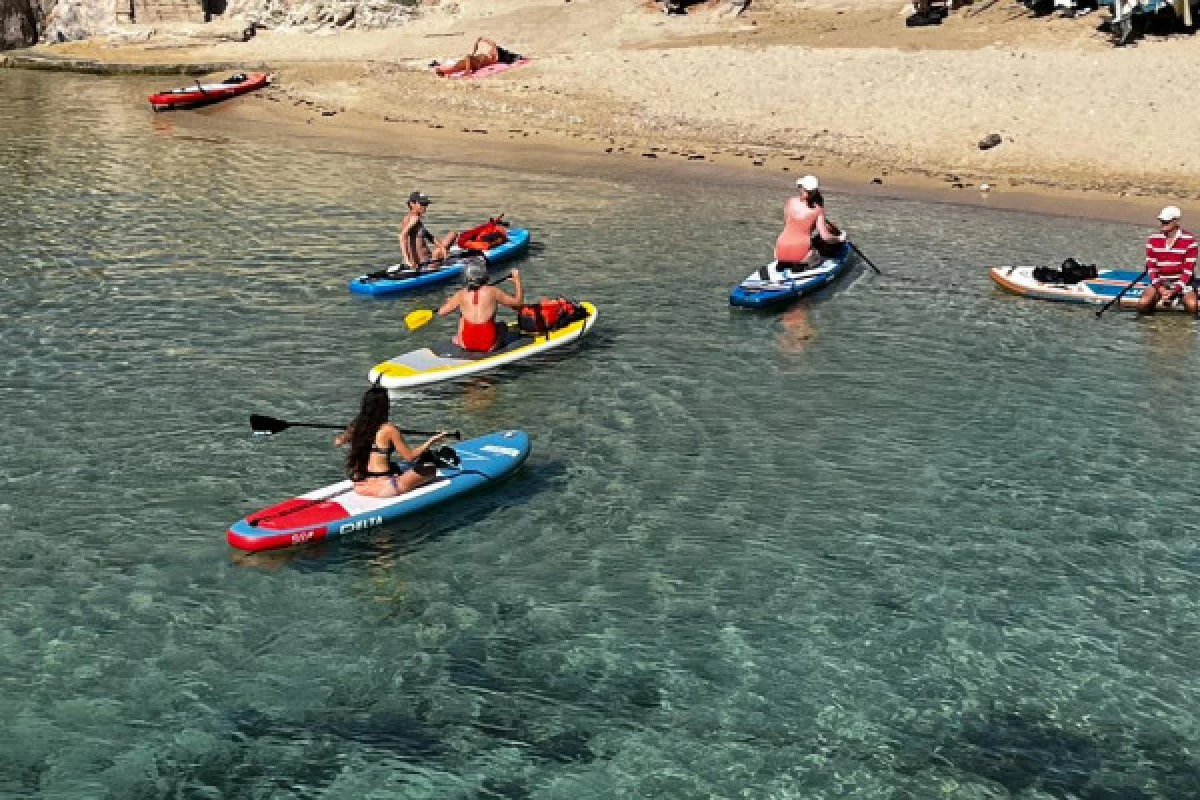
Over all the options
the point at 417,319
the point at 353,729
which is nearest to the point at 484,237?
the point at 417,319

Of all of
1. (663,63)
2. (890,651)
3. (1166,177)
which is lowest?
(890,651)

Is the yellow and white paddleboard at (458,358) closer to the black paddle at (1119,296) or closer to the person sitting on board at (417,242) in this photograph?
the person sitting on board at (417,242)

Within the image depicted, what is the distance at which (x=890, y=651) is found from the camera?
→ 11.5 metres

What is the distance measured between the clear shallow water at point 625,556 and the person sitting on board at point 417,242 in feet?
4.12

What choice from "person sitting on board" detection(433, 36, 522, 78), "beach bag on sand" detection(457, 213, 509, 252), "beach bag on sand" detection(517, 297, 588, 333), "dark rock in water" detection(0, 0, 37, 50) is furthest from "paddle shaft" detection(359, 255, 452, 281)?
"dark rock in water" detection(0, 0, 37, 50)

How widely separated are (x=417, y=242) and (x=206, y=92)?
71.8 feet

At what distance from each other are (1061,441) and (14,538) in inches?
464

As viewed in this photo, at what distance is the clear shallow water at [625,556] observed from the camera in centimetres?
1010

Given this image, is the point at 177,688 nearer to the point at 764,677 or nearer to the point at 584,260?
the point at 764,677

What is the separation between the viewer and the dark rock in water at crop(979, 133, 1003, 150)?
31703 millimetres

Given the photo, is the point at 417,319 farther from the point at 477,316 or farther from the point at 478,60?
the point at 478,60

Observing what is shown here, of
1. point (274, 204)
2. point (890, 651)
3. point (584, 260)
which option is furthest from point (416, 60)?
point (890, 651)

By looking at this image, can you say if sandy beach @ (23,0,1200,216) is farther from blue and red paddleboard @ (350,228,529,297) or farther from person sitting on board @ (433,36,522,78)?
blue and red paddleboard @ (350,228,529,297)

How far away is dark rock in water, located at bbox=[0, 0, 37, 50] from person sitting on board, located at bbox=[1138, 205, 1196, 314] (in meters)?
53.3
